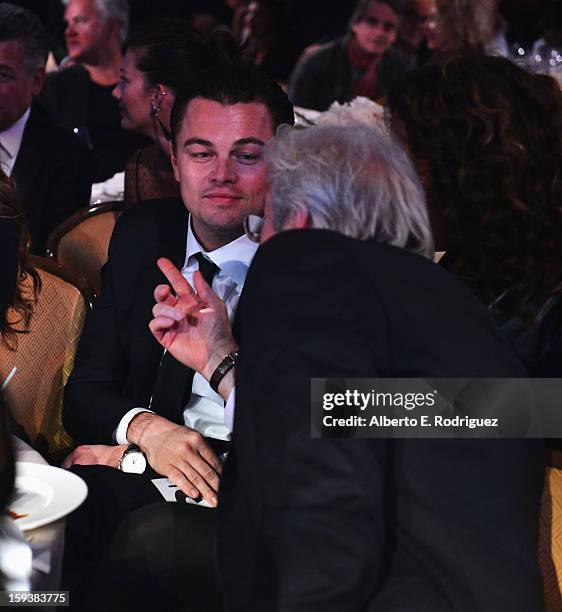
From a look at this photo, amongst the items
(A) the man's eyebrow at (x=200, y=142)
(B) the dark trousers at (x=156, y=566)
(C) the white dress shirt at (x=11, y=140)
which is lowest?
(B) the dark trousers at (x=156, y=566)

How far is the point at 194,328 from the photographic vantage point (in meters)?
2.21

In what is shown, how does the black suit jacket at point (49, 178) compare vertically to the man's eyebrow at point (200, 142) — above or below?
above

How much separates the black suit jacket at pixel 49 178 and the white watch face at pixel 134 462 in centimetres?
173

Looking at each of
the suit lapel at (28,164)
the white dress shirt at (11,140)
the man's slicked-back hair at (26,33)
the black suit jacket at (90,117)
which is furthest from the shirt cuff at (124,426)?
the black suit jacket at (90,117)

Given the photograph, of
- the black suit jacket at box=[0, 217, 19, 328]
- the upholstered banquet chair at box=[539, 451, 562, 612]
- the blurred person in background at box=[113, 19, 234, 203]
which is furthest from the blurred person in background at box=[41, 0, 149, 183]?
the upholstered banquet chair at box=[539, 451, 562, 612]

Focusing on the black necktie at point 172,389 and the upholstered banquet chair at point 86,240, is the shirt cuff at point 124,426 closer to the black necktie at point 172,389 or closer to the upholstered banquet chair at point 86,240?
the black necktie at point 172,389

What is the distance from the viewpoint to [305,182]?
5.81 feet

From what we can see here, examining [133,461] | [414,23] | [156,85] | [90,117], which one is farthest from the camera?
[414,23]

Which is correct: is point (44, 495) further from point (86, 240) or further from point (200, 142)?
point (86, 240)

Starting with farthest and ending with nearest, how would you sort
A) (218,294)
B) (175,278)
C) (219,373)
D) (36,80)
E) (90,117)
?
1. (90,117)
2. (36,80)
3. (218,294)
4. (175,278)
5. (219,373)

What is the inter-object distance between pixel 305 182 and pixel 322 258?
0.22m

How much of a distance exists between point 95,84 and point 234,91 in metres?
3.17

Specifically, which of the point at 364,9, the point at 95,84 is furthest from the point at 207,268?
the point at 364,9

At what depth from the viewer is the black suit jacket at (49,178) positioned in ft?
13.3
